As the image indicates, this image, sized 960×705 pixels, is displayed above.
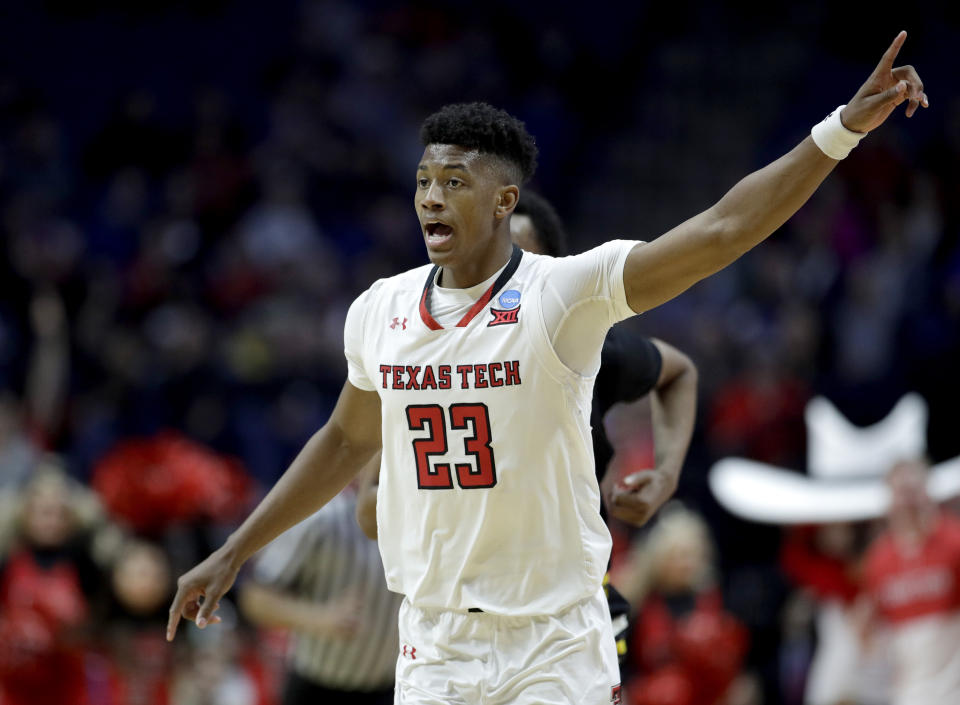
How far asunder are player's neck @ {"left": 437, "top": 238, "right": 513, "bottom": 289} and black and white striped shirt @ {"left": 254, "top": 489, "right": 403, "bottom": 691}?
287 centimetres

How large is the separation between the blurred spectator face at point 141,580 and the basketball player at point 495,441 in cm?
540

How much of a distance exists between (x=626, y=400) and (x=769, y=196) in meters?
1.54

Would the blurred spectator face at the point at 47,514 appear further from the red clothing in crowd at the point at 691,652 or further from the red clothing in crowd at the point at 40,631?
the red clothing in crowd at the point at 691,652

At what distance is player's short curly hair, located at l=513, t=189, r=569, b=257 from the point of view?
17.0ft

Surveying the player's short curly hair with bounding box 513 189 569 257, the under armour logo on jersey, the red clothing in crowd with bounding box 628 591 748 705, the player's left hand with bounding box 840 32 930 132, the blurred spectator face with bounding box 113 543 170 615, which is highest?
the player's short curly hair with bounding box 513 189 569 257

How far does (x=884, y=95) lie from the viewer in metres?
3.46

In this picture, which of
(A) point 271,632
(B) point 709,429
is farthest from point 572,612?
(B) point 709,429

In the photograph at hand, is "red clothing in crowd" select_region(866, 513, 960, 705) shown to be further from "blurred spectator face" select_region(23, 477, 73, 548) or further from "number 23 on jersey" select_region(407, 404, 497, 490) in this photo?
"number 23 on jersey" select_region(407, 404, 497, 490)

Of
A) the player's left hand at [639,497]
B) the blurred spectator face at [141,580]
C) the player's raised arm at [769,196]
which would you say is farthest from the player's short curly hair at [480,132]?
the blurred spectator face at [141,580]

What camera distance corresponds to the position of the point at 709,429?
1171 cm

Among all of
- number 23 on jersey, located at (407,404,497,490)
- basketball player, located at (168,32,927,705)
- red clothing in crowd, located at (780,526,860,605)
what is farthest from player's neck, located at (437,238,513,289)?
red clothing in crowd, located at (780,526,860,605)

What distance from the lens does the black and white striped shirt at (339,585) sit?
22.5 ft

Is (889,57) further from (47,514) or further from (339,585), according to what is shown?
(47,514)

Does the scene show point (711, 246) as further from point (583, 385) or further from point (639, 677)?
point (639, 677)
